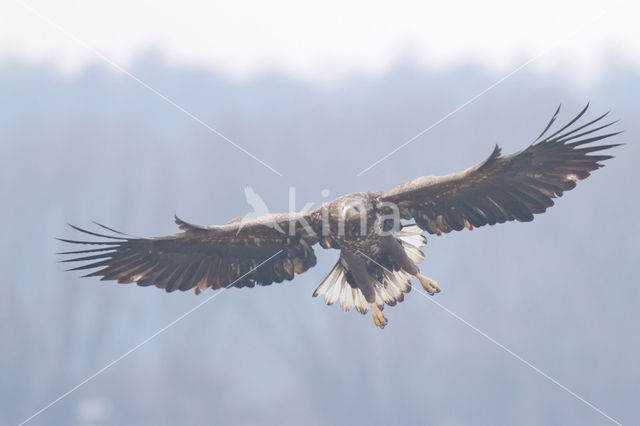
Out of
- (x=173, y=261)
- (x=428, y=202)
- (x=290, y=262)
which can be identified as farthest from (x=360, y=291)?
(x=173, y=261)

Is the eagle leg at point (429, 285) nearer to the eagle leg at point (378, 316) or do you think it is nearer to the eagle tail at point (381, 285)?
the eagle tail at point (381, 285)

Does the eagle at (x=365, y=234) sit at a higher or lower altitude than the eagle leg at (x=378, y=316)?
higher

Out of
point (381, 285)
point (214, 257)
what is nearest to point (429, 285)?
point (381, 285)

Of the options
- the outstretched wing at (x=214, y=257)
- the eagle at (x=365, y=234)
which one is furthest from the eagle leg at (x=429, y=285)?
the outstretched wing at (x=214, y=257)

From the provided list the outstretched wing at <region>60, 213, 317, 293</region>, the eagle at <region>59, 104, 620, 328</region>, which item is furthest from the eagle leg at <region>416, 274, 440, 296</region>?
the outstretched wing at <region>60, 213, 317, 293</region>

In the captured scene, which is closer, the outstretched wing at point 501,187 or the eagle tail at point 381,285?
the outstretched wing at point 501,187

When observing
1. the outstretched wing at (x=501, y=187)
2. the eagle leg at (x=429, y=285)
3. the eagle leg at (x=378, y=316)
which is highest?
the outstretched wing at (x=501, y=187)
